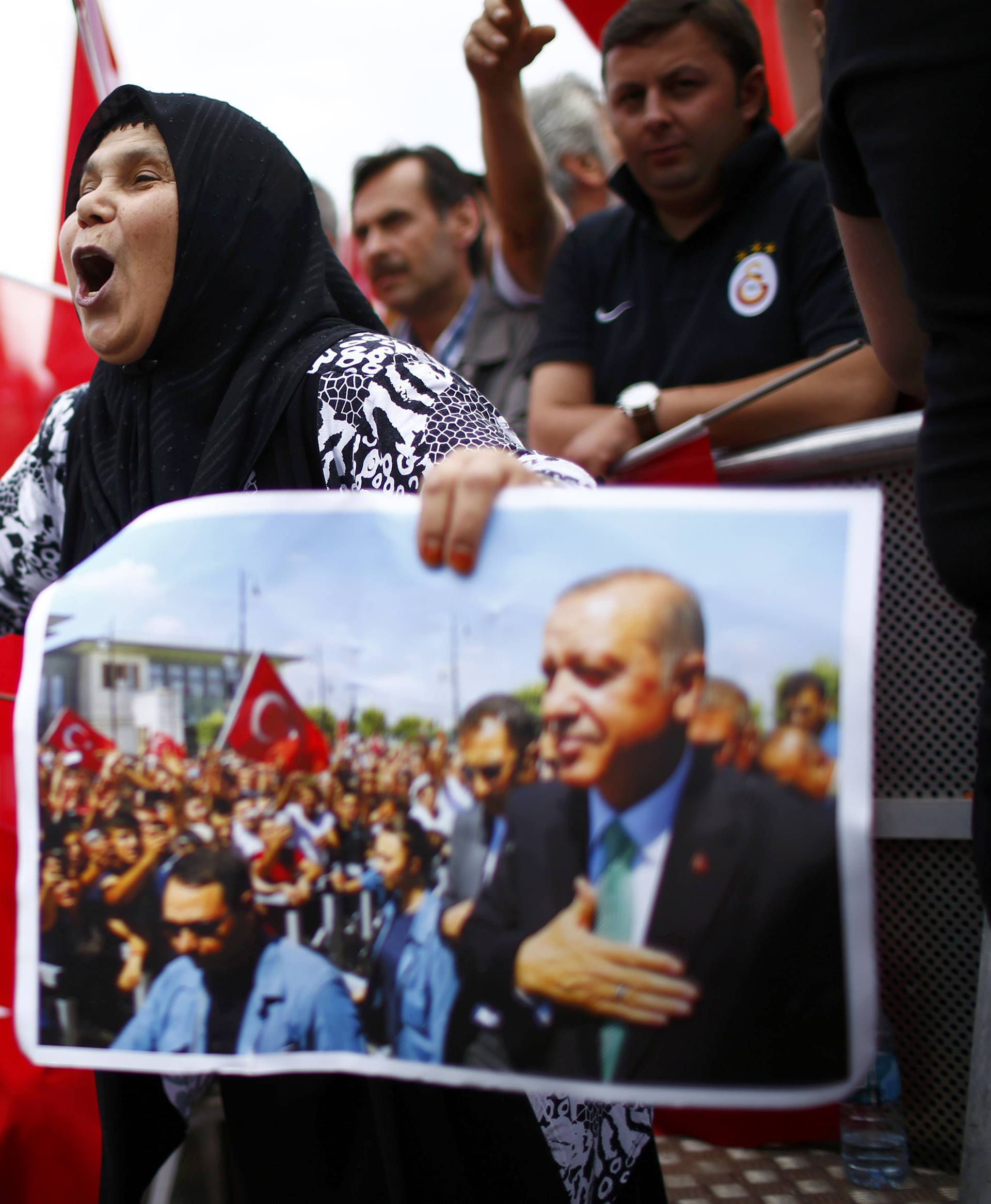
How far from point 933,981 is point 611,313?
1.21m

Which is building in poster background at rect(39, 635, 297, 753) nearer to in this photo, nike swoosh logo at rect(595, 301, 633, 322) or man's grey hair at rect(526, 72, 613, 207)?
nike swoosh logo at rect(595, 301, 633, 322)

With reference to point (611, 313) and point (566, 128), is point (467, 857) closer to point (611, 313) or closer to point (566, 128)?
point (611, 313)

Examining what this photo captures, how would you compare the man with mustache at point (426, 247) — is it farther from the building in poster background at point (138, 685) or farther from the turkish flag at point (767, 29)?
the building in poster background at point (138, 685)

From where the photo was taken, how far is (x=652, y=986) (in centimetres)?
65

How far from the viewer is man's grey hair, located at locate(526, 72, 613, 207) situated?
10.1ft

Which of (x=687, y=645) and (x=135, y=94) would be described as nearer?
(x=687, y=645)

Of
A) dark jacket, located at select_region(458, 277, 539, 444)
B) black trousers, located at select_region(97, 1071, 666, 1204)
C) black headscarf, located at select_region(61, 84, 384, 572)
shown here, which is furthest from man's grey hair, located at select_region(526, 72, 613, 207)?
black trousers, located at select_region(97, 1071, 666, 1204)

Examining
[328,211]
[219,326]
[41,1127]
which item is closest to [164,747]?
[219,326]

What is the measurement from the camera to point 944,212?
0.66 metres

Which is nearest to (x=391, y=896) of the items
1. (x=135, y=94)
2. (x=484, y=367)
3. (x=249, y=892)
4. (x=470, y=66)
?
(x=249, y=892)

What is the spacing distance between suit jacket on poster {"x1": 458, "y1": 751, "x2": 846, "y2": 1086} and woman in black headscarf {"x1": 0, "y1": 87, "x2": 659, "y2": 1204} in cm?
37

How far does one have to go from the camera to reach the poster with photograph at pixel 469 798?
634mm

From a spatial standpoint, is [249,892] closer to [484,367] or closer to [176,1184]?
[176,1184]

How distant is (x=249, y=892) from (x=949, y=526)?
48cm
